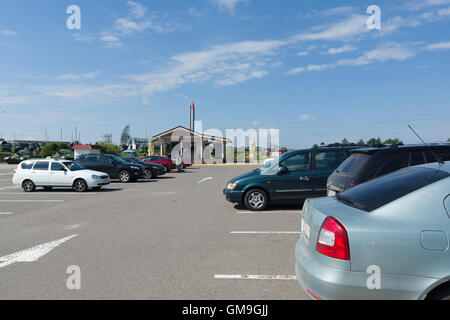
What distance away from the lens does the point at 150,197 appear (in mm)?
12844

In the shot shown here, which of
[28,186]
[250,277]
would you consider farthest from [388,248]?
[28,186]

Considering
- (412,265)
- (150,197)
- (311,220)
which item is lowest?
(150,197)

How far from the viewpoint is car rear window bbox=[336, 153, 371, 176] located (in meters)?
5.77

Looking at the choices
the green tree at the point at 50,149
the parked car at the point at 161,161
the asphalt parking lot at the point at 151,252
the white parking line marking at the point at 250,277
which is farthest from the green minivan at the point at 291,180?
the green tree at the point at 50,149

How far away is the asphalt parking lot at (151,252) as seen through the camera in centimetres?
406

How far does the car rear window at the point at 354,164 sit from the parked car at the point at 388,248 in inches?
109

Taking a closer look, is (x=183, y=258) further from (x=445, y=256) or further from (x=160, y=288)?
(x=445, y=256)

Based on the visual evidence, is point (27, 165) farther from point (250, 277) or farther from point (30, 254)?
point (250, 277)

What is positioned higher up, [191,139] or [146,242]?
[191,139]

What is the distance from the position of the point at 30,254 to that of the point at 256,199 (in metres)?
5.64

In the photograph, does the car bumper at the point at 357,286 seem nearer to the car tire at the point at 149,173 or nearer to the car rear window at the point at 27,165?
the car rear window at the point at 27,165

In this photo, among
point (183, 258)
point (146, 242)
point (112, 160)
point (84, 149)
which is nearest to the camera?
point (183, 258)

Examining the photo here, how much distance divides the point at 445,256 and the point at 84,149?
42.7m
